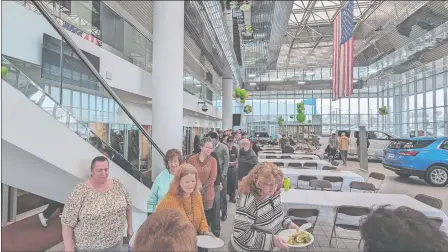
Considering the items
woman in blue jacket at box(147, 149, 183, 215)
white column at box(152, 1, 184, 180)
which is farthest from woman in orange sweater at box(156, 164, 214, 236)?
white column at box(152, 1, 184, 180)

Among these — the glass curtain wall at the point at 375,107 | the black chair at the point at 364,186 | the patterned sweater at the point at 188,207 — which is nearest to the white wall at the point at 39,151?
the patterned sweater at the point at 188,207

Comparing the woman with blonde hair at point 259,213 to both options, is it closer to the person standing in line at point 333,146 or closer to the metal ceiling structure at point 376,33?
the metal ceiling structure at point 376,33

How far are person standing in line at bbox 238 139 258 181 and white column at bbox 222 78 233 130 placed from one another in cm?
1164

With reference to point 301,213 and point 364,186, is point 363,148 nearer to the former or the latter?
point 364,186

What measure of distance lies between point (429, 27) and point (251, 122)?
18901 millimetres

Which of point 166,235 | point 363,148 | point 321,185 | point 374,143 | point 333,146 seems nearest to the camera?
point 166,235

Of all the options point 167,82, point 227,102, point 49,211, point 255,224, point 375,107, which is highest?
point 375,107

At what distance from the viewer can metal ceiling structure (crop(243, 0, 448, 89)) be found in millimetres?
4094

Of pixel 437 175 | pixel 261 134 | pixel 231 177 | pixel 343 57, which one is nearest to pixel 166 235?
pixel 231 177

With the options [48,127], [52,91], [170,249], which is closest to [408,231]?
[170,249]

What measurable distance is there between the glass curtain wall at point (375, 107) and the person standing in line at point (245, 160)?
1192 centimetres

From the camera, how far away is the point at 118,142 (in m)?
3.85

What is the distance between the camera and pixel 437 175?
7570 millimetres

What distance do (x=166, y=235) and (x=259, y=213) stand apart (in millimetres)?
1019
